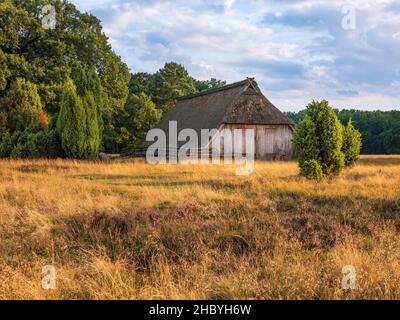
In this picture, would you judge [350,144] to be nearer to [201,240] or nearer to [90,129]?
A: [201,240]

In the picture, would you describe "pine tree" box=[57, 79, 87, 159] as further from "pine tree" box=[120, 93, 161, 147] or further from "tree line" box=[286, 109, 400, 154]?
"tree line" box=[286, 109, 400, 154]

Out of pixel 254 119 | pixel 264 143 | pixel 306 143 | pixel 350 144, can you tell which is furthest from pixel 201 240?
pixel 264 143

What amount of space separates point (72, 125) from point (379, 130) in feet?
200

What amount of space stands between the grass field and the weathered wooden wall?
17.4m

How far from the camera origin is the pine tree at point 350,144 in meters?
17.1

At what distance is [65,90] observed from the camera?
25.9 meters

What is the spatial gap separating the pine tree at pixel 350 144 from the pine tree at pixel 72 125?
1602 cm

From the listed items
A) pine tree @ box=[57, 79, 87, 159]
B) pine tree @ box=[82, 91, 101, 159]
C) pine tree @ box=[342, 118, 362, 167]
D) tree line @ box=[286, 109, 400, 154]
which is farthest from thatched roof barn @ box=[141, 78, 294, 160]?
tree line @ box=[286, 109, 400, 154]

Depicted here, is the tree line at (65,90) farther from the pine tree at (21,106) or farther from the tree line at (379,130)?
the tree line at (379,130)

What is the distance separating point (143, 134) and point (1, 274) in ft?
123

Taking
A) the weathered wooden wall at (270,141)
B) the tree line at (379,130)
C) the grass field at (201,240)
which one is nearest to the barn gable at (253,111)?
the weathered wooden wall at (270,141)

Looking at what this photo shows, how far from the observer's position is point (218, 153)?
29.8 metres
